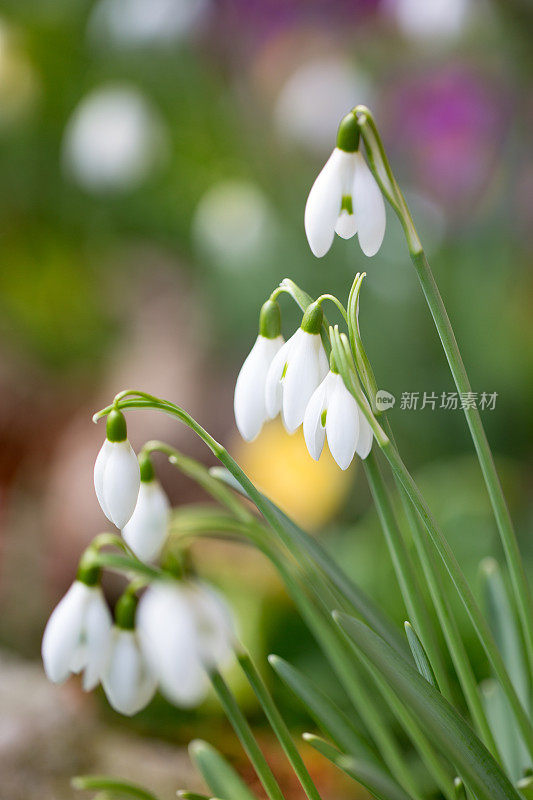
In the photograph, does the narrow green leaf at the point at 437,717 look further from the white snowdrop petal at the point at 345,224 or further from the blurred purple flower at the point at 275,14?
the blurred purple flower at the point at 275,14

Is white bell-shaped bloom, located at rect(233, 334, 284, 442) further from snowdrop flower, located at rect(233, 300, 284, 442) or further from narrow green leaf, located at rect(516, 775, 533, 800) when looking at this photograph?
narrow green leaf, located at rect(516, 775, 533, 800)

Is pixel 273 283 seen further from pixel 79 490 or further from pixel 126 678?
pixel 126 678

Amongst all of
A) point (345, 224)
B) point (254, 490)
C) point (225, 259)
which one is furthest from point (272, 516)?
point (225, 259)

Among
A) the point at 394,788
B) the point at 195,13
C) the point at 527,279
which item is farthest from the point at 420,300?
the point at 394,788

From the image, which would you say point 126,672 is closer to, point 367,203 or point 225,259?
point 367,203

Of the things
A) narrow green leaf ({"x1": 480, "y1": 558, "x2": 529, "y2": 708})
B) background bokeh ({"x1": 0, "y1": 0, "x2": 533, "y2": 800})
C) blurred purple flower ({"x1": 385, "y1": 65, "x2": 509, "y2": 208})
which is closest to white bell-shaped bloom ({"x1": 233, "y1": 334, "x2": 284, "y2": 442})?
narrow green leaf ({"x1": 480, "y1": 558, "x2": 529, "y2": 708})

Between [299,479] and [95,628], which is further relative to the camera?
[299,479]

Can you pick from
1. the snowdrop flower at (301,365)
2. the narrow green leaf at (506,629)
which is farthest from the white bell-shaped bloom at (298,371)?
the narrow green leaf at (506,629)
